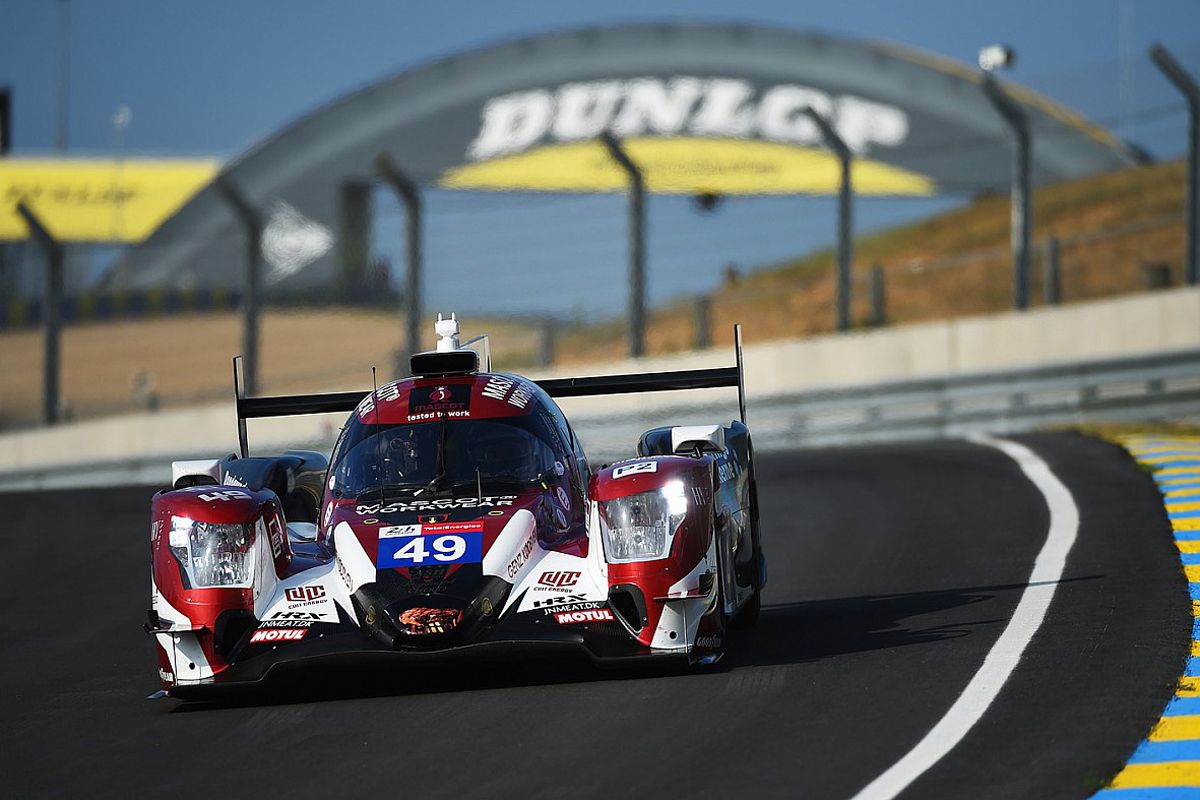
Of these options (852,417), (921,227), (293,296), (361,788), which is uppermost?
(921,227)

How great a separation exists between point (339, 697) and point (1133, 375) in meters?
12.2

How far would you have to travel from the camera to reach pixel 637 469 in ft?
27.1

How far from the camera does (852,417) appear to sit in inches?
789

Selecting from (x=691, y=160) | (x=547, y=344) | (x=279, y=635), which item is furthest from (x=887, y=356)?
(x=691, y=160)

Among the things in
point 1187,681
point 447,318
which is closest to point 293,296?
point 447,318

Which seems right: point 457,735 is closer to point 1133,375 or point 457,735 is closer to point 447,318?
point 447,318

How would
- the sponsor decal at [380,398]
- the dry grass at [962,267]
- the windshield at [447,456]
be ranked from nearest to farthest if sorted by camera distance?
the windshield at [447,456] → the sponsor decal at [380,398] → the dry grass at [962,267]

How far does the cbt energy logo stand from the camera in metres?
51.3

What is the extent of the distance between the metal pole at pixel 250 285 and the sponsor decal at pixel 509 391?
11918 mm

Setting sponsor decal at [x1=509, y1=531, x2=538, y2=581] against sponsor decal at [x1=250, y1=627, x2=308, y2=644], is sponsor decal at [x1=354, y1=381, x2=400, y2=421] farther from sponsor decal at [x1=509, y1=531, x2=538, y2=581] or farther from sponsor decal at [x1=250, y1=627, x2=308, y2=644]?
sponsor decal at [x1=250, y1=627, x2=308, y2=644]

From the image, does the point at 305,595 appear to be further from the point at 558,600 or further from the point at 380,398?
the point at 380,398

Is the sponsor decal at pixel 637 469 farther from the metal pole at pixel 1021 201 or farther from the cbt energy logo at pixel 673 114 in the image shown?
the cbt energy logo at pixel 673 114

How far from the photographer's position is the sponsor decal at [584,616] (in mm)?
7836

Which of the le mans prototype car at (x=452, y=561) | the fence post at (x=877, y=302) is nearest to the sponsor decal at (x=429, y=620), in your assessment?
the le mans prototype car at (x=452, y=561)
